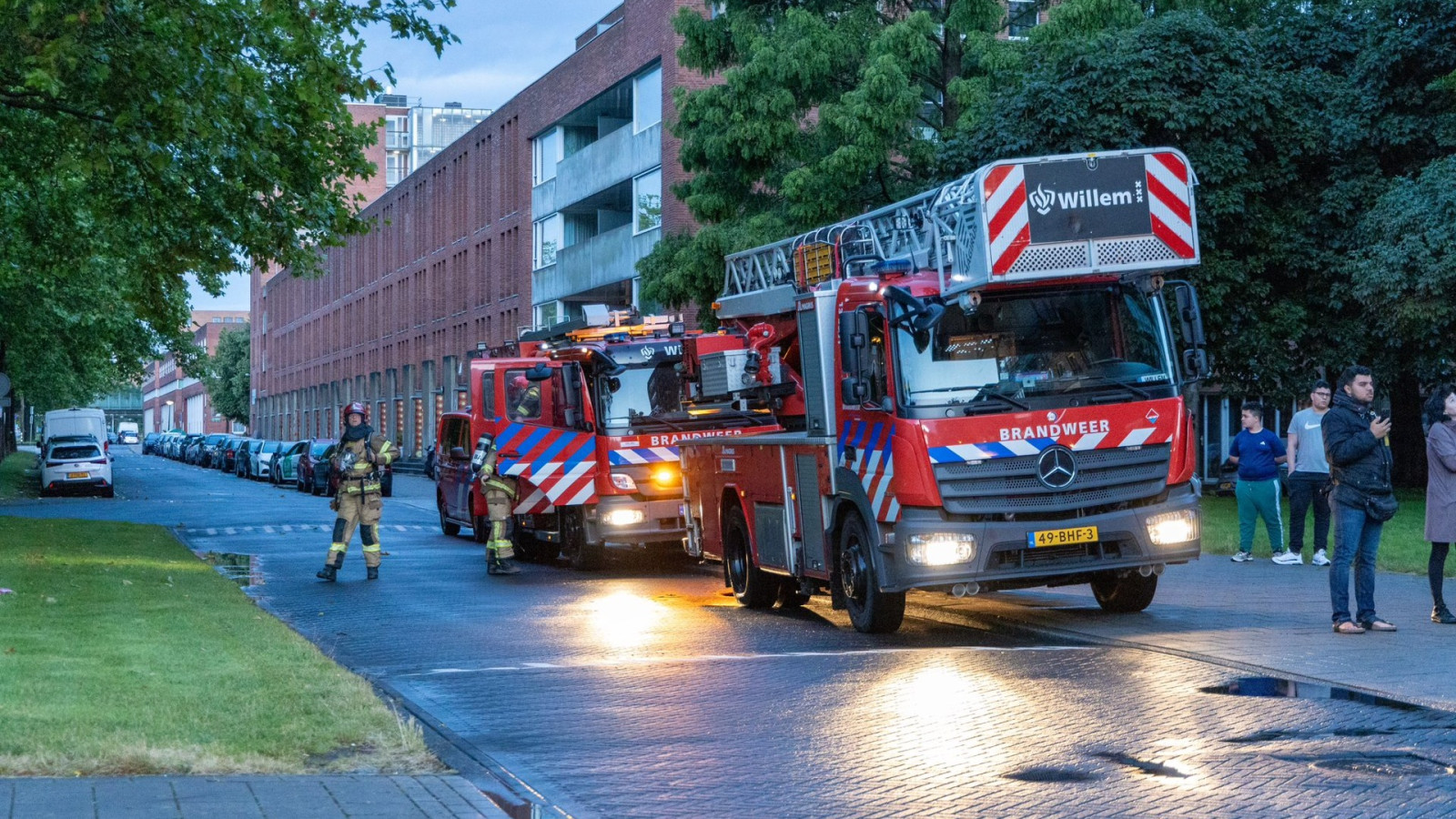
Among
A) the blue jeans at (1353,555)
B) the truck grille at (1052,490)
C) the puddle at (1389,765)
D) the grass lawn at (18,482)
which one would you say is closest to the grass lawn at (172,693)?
the puddle at (1389,765)

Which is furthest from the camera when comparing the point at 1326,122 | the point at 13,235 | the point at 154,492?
the point at 154,492

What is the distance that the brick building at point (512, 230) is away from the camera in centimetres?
5091

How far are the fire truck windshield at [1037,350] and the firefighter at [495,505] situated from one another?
8.73 meters

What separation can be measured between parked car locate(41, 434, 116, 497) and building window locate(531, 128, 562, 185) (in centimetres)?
1833

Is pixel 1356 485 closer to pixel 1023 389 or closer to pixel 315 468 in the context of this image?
pixel 1023 389

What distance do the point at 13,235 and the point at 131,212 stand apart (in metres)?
6.78

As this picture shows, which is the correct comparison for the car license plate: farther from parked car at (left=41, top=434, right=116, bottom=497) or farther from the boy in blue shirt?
parked car at (left=41, top=434, right=116, bottom=497)

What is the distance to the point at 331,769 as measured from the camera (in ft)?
24.8

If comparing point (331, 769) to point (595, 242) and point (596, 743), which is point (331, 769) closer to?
point (596, 743)

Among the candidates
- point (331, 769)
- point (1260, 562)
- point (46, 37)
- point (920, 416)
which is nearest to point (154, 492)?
point (46, 37)

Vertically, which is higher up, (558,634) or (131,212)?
(131,212)

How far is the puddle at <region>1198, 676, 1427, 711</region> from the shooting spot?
9397 mm

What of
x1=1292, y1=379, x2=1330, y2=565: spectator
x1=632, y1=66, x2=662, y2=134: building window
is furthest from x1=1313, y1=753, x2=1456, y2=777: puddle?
x1=632, y1=66, x2=662, y2=134: building window

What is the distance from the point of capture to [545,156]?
61.6 metres
